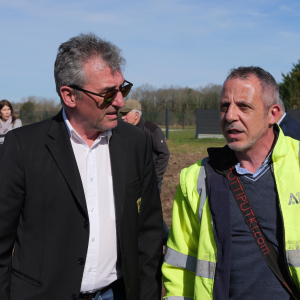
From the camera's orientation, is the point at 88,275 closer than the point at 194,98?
Yes

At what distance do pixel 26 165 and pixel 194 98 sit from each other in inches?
1935

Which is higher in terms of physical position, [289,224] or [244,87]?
[244,87]

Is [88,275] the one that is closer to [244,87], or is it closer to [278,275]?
[278,275]

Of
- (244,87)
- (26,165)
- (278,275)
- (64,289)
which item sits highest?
(244,87)

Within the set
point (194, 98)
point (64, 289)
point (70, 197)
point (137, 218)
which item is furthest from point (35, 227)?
point (194, 98)

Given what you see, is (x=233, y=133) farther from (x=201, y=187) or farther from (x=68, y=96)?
(x=68, y=96)

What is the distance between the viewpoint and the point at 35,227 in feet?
6.37

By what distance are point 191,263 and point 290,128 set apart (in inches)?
103

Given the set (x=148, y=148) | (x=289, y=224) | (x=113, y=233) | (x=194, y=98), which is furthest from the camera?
(x=194, y=98)

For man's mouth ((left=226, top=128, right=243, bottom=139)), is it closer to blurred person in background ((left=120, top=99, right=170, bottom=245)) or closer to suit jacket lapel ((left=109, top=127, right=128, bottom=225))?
suit jacket lapel ((left=109, top=127, right=128, bottom=225))

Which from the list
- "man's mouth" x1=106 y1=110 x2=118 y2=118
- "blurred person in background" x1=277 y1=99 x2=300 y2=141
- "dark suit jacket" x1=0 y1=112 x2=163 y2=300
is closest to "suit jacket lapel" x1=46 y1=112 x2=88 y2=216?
"dark suit jacket" x1=0 y1=112 x2=163 y2=300

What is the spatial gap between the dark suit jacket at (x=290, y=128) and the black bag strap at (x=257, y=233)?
7.48ft

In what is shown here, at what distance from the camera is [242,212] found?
202 centimetres

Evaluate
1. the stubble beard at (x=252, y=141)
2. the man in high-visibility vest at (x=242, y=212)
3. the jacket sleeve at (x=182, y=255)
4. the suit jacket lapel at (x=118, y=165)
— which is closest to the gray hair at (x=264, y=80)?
the man in high-visibility vest at (x=242, y=212)
